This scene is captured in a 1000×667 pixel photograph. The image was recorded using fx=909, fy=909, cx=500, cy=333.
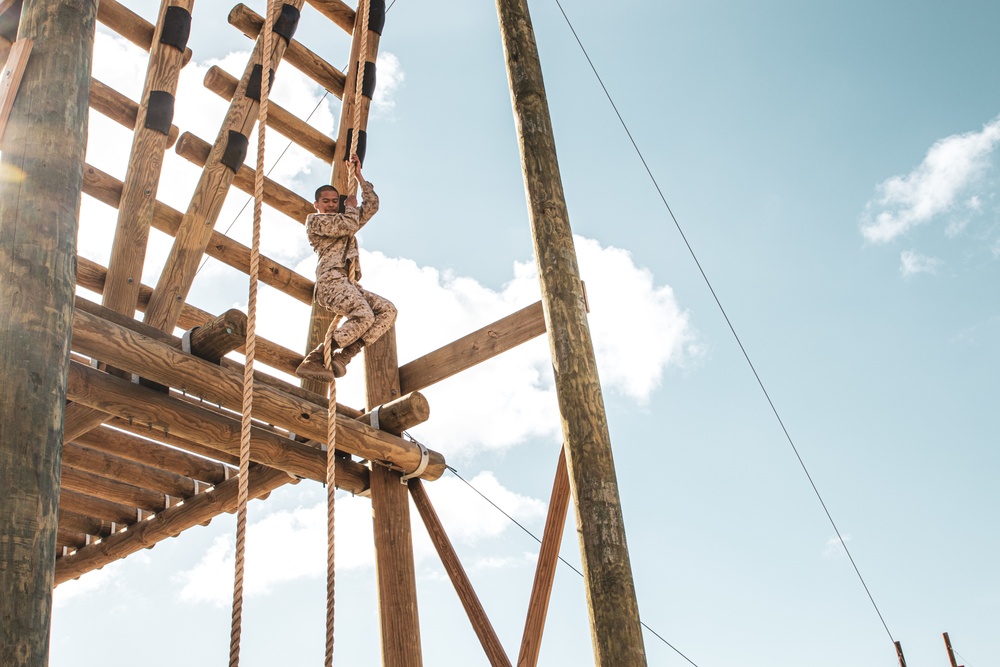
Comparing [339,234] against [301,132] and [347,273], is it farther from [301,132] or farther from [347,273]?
[301,132]

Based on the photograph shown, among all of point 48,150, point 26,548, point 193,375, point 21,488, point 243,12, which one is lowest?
point 26,548

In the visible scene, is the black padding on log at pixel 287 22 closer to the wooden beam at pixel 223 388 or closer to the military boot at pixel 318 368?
the military boot at pixel 318 368

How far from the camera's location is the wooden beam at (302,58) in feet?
21.2

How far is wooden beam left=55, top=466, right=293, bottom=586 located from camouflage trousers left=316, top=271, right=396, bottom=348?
144 centimetres

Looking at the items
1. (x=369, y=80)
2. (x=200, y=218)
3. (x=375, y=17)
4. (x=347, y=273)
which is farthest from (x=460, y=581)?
(x=375, y=17)

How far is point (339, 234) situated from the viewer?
5676 mm

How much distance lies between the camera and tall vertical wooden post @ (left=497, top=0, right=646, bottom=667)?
12.8ft

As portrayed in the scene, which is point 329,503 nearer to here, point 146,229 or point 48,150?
point 48,150

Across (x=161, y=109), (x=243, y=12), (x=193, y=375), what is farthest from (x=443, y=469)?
(x=243, y=12)

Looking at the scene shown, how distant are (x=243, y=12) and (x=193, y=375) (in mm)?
2933

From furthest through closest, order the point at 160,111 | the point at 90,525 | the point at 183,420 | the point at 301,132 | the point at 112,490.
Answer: the point at 90,525 < the point at 301,132 < the point at 112,490 < the point at 160,111 < the point at 183,420

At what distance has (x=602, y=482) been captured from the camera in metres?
4.18

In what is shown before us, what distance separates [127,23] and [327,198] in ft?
5.49

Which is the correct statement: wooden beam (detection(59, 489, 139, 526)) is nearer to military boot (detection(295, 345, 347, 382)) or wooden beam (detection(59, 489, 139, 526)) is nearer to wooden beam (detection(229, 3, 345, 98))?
military boot (detection(295, 345, 347, 382))
